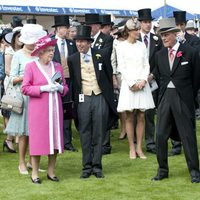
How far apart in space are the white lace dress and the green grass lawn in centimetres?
84

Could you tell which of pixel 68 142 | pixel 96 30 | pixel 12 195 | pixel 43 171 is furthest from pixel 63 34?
pixel 12 195

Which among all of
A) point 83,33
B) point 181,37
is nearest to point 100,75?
point 83,33

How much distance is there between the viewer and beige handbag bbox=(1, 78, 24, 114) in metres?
7.72

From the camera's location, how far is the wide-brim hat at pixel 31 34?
7.54m

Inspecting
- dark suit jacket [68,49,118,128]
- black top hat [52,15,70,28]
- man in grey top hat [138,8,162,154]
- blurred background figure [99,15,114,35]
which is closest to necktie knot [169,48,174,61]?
dark suit jacket [68,49,118,128]

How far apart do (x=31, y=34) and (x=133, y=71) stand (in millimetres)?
1889

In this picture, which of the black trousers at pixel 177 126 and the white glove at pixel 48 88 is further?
the black trousers at pixel 177 126

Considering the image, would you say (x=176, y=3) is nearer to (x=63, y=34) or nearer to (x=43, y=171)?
(x=63, y=34)

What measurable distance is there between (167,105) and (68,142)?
2.86 m

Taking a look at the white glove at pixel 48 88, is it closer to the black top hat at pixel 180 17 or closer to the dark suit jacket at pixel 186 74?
the dark suit jacket at pixel 186 74

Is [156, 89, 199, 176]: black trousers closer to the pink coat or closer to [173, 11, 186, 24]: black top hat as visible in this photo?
the pink coat

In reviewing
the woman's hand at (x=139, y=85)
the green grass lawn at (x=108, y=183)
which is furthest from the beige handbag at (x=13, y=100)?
the woman's hand at (x=139, y=85)

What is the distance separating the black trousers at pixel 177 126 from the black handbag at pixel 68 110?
1.13 m

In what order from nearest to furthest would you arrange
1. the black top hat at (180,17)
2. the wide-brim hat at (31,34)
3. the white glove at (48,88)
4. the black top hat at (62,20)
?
the white glove at (48,88) → the wide-brim hat at (31,34) → the black top hat at (62,20) → the black top hat at (180,17)
